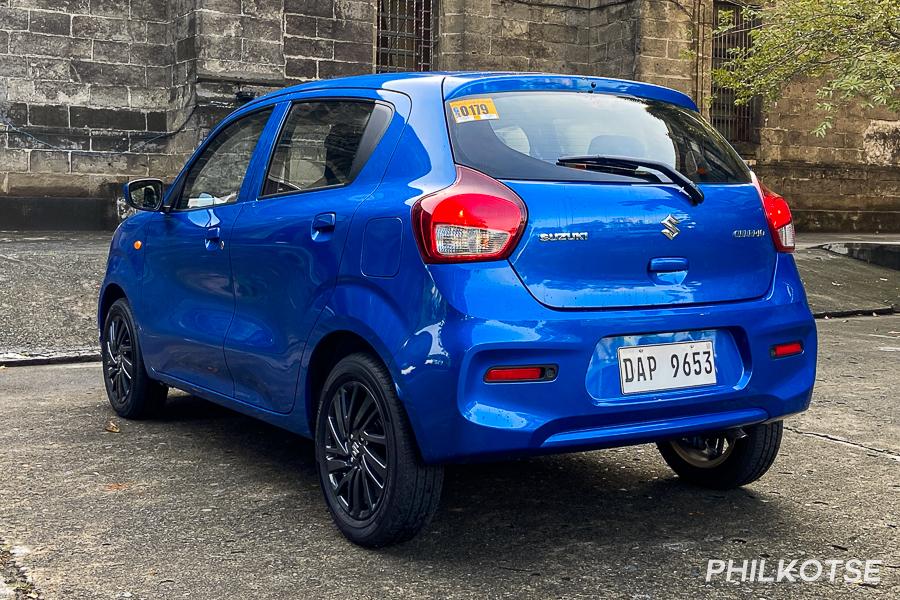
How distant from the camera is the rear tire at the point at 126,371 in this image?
19.5ft

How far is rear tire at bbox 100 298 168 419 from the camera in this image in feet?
19.5

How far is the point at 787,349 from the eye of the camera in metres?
4.09

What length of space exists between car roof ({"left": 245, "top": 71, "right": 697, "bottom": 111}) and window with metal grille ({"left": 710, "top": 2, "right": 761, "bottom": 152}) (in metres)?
17.8

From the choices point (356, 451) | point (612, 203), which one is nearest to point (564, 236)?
point (612, 203)

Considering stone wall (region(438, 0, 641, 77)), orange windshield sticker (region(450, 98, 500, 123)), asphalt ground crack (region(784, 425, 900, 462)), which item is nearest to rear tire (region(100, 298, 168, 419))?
orange windshield sticker (region(450, 98, 500, 123))

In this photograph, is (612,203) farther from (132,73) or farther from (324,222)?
(132,73)

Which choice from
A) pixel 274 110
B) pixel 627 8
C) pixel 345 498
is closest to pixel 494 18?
pixel 627 8

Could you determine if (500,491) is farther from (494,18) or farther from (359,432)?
(494,18)

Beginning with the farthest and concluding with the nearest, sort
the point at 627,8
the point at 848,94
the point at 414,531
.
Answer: the point at 627,8
the point at 848,94
the point at 414,531

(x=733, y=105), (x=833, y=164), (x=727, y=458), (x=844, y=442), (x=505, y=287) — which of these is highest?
(x=733, y=105)

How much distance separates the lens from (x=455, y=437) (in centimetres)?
354

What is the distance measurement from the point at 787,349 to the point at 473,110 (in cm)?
141

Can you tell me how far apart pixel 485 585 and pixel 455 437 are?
18.6 inches

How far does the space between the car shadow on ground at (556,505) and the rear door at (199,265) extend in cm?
49
